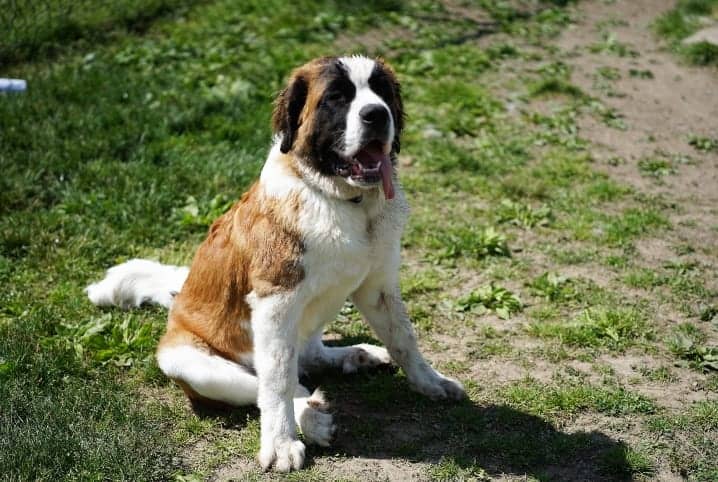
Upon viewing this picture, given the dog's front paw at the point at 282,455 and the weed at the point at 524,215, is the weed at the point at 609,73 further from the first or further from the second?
the dog's front paw at the point at 282,455

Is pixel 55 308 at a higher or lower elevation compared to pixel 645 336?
lower

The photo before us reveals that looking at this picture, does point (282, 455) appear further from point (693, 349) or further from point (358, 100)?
point (693, 349)

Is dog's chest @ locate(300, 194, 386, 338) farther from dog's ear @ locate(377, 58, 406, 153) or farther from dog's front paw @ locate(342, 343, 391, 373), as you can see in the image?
dog's front paw @ locate(342, 343, 391, 373)

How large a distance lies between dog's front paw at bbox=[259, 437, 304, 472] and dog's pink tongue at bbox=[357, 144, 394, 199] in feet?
3.81

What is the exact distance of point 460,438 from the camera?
153 inches

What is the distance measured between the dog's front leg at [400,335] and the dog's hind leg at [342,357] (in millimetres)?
306

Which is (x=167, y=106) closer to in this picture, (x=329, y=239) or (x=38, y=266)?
(x=38, y=266)

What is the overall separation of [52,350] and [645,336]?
326cm

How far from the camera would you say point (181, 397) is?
4305 millimetres

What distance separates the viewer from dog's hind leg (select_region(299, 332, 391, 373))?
4520mm

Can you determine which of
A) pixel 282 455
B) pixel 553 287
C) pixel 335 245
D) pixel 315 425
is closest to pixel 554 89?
pixel 553 287

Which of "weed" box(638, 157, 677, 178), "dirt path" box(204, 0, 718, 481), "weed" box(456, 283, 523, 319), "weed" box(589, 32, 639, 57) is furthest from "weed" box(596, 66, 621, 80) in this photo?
"weed" box(456, 283, 523, 319)

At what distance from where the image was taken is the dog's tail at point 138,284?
489 cm

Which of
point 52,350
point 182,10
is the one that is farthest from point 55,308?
point 182,10
